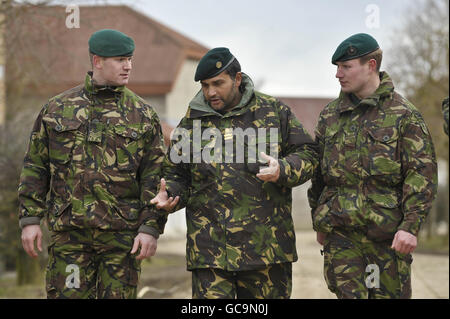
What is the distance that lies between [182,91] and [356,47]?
22.9 m

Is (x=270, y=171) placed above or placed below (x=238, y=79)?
below

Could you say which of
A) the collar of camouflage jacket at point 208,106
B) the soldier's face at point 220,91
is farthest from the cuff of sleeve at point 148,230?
the soldier's face at point 220,91

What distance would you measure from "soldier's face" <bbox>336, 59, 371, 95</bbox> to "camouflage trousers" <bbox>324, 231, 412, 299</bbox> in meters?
0.92

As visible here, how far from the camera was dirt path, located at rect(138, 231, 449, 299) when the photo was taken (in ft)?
31.3

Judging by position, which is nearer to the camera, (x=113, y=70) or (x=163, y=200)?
(x=163, y=200)

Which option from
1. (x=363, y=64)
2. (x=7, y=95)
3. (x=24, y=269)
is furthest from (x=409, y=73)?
(x=363, y=64)

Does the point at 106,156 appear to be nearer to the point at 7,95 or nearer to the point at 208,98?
the point at 208,98

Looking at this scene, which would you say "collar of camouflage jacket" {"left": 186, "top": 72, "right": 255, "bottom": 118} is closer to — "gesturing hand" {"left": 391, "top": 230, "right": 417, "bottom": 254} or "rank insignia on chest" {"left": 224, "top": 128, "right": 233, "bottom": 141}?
"rank insignia on chest" {"left": 224, "top": 128, "right": 233, "bottom": 141}

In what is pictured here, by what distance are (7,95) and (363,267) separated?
12.2 meters

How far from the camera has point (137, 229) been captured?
4.69m

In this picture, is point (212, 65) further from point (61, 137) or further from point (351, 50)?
point (61, 137)

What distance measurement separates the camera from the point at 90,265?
4.57 metres

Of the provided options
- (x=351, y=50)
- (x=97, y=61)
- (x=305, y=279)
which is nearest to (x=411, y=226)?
(x=351, y=50)

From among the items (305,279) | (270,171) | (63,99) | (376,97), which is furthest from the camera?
(305,279)
